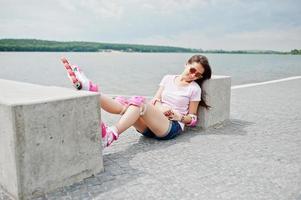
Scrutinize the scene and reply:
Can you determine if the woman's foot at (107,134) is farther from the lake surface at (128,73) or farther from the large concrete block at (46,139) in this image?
the lake surface at (128,73)

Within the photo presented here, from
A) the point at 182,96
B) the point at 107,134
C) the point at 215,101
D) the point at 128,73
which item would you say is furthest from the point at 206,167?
the point at 128,73

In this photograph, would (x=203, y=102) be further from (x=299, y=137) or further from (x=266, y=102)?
(x=266, y=102)

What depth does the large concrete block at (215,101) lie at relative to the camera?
5382mm

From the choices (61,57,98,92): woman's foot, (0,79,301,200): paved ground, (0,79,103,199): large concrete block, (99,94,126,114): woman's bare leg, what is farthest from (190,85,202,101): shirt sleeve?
(0,79,103,199): large concrete block

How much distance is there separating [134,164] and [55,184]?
3.27ft

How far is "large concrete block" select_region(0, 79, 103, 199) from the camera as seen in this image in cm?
276

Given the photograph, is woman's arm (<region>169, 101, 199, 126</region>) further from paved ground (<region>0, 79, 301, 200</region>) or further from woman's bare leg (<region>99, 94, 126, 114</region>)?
woman's bare leg (<region>99, 94, 126, 114</region>)

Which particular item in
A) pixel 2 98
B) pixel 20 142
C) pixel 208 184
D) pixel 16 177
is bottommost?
pixel 208 184

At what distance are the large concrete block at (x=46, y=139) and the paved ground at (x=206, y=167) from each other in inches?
6.0

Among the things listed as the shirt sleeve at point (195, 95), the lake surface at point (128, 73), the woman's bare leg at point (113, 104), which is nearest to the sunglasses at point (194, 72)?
the shirt sleeve at point (195, 95)

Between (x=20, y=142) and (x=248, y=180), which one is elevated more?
(x=20, y=142)

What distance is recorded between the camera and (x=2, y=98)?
290 centimetres

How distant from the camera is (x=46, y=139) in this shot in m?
2.96

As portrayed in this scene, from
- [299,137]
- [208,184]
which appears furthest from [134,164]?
[299,137]
